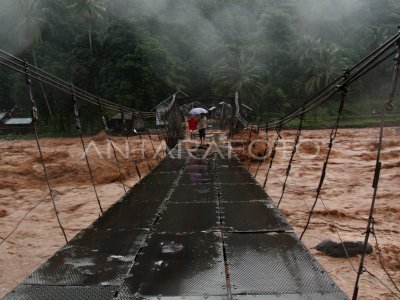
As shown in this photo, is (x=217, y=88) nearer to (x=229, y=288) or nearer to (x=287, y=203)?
(x=287, y=203)

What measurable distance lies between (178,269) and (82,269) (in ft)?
2.26

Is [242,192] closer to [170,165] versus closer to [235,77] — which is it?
[170,165]

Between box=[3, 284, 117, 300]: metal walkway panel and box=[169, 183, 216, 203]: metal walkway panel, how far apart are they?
7.72 feet

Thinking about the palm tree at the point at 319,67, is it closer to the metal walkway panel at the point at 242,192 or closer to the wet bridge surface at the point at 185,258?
the metal walkway panel at the point at 242,192

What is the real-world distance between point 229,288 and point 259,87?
1085 inches

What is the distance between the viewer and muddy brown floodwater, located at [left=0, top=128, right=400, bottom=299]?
443 centimetres

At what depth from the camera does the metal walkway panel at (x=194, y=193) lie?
4629 millimetres

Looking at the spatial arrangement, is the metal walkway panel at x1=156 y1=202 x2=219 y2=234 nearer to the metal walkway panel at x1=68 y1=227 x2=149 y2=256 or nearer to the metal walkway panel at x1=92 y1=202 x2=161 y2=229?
the metal walkway panel at x1=92 y1=202 x2=161 y2=229

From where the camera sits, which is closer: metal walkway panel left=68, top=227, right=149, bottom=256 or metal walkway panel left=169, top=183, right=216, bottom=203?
metal walkway panel left=68, top=227, right=149, bottom=256

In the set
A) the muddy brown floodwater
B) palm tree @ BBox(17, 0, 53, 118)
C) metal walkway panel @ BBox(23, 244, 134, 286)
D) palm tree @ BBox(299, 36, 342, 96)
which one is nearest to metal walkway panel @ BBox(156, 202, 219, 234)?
metal walkway panel @ BBox(23, 244, 134, 286)

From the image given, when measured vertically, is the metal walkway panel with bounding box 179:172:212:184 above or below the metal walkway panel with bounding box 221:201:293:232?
below

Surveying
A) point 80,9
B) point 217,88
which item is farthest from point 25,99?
point 217,88

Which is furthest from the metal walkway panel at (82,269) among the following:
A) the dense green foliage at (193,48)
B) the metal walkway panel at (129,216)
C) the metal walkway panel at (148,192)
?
the dense green foliage at (193,48)

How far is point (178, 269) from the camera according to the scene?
2512 millimetres
